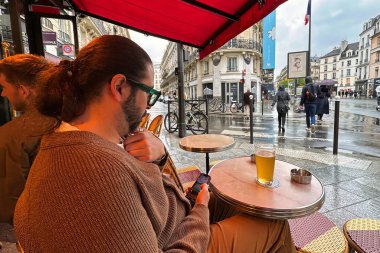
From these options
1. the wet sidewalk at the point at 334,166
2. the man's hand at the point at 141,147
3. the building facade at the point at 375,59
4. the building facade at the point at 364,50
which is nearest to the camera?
the man's hand at the point at 141,147

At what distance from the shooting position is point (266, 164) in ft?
4.49

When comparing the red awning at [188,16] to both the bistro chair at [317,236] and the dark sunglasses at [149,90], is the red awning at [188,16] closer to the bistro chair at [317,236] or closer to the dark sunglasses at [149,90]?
the dark sunglasses at [149,90]

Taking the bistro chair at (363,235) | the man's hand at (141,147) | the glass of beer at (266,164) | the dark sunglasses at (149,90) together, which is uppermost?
the dark sunglasses at (149,90)

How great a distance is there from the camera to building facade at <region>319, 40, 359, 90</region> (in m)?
78.7

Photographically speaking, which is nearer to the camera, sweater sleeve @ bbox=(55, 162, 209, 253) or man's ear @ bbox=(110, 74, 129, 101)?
sweater sleeve @ bbox=(55, 162, 209, 253)

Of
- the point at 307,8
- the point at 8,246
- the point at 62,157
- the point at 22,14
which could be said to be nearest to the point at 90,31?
the point at 307,8

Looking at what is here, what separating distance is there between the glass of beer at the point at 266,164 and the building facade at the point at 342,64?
9021 centimetres

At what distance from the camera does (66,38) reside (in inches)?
286

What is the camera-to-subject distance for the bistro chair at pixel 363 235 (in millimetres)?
1254

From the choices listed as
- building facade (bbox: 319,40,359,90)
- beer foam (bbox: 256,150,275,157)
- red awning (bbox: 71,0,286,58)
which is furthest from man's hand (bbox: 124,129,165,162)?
building facade (bbox: 319,40,359,90)

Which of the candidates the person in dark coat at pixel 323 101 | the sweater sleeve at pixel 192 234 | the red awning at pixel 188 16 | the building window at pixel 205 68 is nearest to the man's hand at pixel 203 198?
the sweater sleeve at pixel 192 234

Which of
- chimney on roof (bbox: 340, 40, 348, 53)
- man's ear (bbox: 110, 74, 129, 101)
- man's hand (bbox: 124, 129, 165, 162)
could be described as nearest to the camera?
man's ear (bbox: 110, 74, 129, 101)

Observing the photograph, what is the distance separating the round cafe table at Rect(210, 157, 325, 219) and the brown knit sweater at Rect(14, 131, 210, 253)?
1.96 feet

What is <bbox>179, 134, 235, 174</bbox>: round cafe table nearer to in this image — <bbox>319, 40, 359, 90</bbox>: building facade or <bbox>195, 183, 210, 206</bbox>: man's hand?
<bbox>195, 183, 210, 206</bbox>: man's hand
